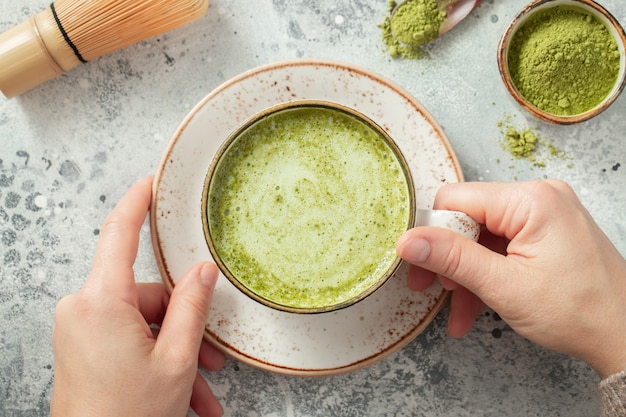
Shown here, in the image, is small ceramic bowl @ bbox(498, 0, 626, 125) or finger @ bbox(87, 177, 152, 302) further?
small ceramic bowl @ bbox(498, 0, 626, 125)

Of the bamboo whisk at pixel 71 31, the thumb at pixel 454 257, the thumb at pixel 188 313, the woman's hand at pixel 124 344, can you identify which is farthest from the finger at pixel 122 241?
the thumb at pixel 454 257

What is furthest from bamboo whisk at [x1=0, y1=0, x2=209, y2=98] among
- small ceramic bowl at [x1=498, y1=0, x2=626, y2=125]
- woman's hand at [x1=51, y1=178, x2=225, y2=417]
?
small ceramic bowl at [x1=498, y1=0, x2=626, y2=125]

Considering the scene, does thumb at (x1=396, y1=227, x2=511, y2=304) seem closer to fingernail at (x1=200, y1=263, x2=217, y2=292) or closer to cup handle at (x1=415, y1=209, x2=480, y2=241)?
cup handle at (x1=415, y1=209, x2=480, y2=241)

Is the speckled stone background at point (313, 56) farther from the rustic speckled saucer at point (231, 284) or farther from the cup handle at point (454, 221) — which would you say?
the cup handle at point (454, 221)

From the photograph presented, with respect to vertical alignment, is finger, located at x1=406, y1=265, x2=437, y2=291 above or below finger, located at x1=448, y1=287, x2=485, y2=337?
above

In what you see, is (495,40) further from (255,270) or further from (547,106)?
(255,270)

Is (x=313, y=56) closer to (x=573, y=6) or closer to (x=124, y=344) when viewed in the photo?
(x=573, y=6)

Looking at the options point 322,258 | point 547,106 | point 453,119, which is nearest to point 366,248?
point 322,258
